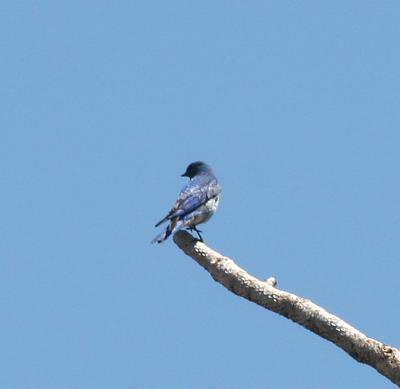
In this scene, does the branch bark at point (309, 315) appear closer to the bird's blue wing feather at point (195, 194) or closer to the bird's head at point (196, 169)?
the bird's blue wing feather at point (195, 194)

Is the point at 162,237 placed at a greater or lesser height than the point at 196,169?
lesser

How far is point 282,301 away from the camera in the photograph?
905cm

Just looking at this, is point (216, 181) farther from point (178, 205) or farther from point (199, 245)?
point (199, 245)

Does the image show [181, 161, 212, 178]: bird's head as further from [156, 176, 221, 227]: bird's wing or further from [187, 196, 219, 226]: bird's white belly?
[187, 196, 219, 226]: bird's white belly

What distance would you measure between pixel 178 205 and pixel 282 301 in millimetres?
4917

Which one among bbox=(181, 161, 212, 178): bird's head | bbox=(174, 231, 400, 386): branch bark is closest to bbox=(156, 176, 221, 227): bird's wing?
bbox=(181, 161, 212, 178): bird's head

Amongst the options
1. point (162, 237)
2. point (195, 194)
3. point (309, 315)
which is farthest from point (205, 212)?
point (309, 315)

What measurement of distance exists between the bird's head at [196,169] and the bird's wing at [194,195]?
608mm

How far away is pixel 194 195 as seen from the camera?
46.9ft

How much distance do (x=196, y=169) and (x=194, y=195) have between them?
188 cm

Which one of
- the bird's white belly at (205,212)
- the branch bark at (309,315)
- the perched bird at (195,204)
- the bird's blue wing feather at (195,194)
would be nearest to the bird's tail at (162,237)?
the perched bird at (195,204)

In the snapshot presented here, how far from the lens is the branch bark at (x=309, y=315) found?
8344 mm

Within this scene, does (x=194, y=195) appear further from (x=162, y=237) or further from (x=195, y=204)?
(x=162, y=237)

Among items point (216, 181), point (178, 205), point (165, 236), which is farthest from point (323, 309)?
point (216, 181)
